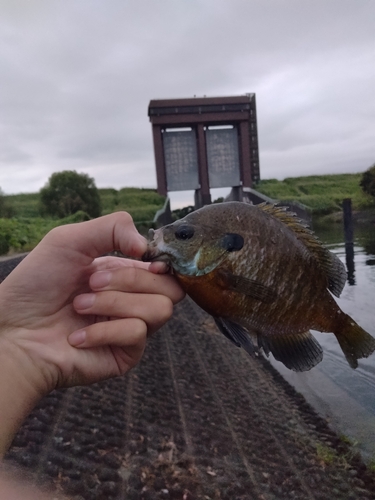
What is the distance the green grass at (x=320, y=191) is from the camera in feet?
105

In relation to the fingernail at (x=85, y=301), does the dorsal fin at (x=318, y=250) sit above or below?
above

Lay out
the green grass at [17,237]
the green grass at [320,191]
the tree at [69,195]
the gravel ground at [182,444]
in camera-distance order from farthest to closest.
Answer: the green grass at [320,191] < the tree at [69,195] < the green grass at [17,237] < the gravel ground at [182,444]

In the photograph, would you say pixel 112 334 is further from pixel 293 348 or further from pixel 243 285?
pixel 293 348

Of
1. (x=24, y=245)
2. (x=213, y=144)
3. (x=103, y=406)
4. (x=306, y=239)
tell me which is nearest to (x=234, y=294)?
(x=306, y=239)

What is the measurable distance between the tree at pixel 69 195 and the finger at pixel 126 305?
2824cm

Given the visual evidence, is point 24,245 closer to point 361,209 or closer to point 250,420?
point 250,420

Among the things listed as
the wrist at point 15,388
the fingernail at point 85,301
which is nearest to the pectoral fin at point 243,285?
the fingernail at point 85,301

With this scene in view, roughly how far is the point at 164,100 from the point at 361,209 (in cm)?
1724

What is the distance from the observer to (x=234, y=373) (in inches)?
285

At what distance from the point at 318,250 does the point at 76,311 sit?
120cm

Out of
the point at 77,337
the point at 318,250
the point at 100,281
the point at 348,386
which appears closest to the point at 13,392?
the point at 77,337

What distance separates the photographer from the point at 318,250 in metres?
1.78

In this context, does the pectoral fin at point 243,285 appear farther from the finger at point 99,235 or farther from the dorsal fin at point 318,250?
the finger at point 99,235

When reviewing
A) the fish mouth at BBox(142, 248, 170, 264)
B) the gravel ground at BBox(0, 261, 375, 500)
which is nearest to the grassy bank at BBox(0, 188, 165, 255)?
the gravel ground at BBox(0, 261, 375, 500)
